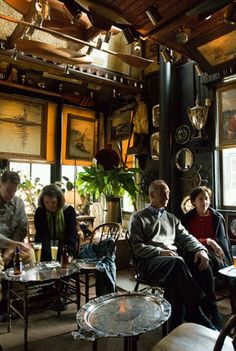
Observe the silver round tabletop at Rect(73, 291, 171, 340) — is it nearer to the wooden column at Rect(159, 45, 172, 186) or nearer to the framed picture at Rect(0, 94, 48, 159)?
the wooden column at Rect(159, 45, 172, 186)

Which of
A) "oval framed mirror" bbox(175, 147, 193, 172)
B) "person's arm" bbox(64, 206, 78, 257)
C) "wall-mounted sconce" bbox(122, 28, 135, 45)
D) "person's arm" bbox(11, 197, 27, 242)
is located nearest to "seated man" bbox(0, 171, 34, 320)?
"person's arm" bbox(11, 197, 27, 242)

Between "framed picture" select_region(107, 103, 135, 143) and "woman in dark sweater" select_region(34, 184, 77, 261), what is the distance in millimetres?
2527

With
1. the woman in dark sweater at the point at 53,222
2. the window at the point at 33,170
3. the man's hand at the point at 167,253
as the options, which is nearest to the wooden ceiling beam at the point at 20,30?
the woman in dark sweater at the point at 53,222

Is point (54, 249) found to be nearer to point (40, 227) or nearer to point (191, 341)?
point (40, 227)

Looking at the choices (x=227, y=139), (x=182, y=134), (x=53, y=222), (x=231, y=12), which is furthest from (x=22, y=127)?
(x=231, y=12)

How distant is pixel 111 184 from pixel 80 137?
1.52 meters

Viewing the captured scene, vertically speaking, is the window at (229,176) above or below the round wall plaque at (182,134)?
below

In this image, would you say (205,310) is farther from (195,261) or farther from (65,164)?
(65,164)

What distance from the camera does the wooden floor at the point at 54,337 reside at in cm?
221

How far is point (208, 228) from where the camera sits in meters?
3.03

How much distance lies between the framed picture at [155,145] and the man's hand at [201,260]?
2270 millimetres

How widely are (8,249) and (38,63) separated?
2.54 m

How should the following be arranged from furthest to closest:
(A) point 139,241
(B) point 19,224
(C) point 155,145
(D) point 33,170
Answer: (D) point 33,170
(C) point 155,145
(B) point 19,224
(A) point 139,241

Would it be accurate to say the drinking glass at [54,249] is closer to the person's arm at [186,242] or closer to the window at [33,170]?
the person's arm at [186,242]
